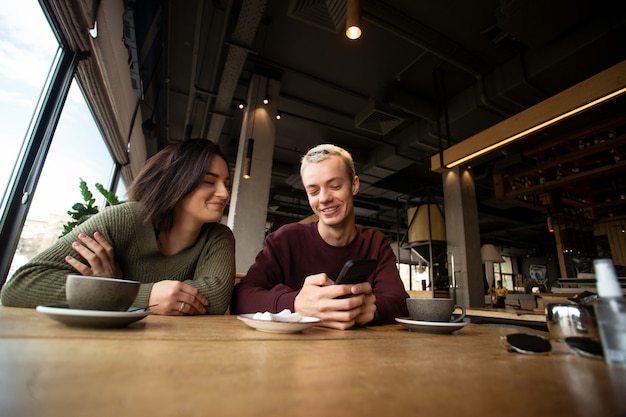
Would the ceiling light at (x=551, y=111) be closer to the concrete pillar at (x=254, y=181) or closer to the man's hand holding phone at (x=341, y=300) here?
the concrete pillar at (x=254, y=181)

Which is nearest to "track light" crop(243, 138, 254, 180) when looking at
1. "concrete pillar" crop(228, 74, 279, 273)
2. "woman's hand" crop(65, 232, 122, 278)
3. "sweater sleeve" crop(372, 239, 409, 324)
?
"concrete pillar" crop(228, 74, 279, 273)

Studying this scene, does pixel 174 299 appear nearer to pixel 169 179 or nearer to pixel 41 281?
pixel 41 281

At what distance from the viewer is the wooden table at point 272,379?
0.26m

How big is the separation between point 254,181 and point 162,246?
2.62m

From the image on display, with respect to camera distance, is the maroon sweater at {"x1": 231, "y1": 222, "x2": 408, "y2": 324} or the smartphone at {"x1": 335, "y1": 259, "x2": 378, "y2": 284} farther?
the maroon sweater at {"x1": 231, "y1": 222, "x2": 408, "y2": 324}

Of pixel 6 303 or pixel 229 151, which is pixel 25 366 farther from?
pixel 229 151

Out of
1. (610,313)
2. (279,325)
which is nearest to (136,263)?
(279,325)

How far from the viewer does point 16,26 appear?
2025 millimetres

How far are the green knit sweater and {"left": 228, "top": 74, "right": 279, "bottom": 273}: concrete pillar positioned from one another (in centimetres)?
222

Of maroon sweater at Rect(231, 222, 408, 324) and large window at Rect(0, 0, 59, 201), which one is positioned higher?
large window at Rect(0, 0, 59, 201)

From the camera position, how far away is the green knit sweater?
0.96 meters

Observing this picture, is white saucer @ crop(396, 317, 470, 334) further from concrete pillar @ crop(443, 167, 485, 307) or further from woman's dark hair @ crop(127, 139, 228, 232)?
concrete pillar @ crop(443, 167, 485, 307)

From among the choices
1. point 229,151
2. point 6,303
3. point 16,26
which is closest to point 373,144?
point 229,151

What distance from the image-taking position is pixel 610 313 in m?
0.48
